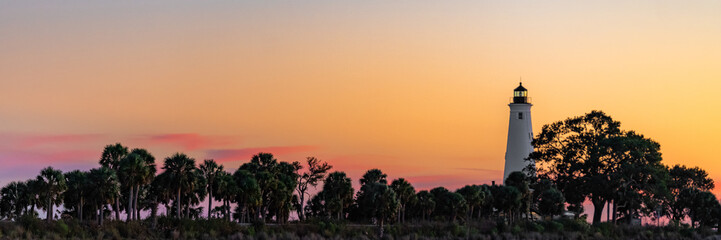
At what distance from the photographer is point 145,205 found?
9900cm

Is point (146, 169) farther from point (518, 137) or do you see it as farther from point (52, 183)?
point (518, 137)

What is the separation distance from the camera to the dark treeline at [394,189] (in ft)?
261

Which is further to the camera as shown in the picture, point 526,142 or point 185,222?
point 526,142

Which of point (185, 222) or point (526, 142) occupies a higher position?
point (526, 142)

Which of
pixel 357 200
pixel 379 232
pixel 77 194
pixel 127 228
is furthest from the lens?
pixel 357 200

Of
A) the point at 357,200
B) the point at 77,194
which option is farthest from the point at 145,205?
the point at 357,200

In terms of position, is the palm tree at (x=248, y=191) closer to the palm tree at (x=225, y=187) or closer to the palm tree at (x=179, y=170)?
the palm tree at (x=225, y=187)

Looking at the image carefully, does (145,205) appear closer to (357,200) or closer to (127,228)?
(357,200)

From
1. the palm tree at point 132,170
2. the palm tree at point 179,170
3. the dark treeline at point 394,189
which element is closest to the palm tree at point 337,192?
the dark treeline at point 394,189

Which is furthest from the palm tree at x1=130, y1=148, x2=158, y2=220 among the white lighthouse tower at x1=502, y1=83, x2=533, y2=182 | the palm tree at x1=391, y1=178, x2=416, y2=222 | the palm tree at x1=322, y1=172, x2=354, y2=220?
the white lighthouse tower at x1=502, y1=83, x2=533, y2=182

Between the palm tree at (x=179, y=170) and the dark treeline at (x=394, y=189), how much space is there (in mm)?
94

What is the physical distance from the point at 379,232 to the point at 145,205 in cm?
3544

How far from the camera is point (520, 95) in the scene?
116500 mm

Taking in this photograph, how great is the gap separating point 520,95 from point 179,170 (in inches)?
2144
